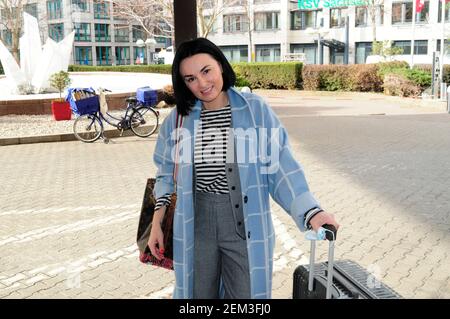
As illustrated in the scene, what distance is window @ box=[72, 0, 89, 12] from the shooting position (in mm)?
69125

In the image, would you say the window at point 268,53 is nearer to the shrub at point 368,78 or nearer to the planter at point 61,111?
the shrub at point 368,78

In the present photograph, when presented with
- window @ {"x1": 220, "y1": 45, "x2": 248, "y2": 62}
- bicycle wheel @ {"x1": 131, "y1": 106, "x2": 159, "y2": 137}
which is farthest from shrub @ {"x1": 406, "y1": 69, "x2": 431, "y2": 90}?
window @ {"x1": 220, "y1": 45, "x2": 248, "y2": 62}

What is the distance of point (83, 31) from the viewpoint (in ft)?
227

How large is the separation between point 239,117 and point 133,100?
32.6ft

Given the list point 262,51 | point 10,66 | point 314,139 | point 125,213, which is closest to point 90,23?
point 262,51

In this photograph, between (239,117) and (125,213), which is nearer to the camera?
(239,117)

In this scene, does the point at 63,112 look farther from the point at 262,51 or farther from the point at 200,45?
the point at 262,51

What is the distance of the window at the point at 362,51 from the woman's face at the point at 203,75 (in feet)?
158

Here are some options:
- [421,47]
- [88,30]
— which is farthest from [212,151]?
[88,30]

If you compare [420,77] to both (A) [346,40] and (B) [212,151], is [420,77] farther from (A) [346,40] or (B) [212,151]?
(A) [346,40]

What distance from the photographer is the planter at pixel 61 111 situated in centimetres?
1460

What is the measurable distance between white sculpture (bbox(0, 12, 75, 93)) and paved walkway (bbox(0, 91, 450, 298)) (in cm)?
839

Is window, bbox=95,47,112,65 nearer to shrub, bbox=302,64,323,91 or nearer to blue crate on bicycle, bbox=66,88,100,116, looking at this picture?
shrub, bbox=302,64,323,91

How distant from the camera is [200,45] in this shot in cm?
235
